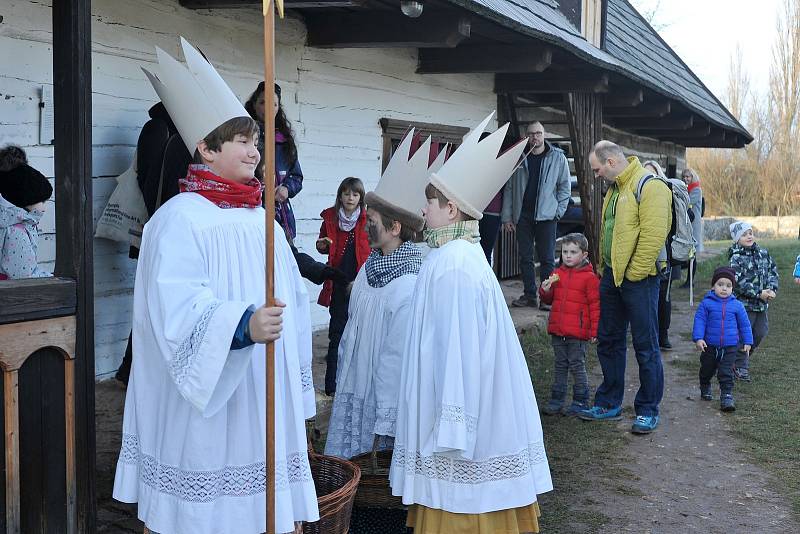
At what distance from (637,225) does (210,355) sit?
3.70 m

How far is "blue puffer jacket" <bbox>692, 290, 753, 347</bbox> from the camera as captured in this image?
6867mm

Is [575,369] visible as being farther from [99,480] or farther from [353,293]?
[99,480]

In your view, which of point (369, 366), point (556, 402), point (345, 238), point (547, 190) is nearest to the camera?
point (369, 366)

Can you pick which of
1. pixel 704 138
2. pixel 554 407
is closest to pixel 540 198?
pixel 554 407

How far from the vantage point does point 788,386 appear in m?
7.59

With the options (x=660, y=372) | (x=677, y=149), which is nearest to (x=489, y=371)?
(x=660, y=372)

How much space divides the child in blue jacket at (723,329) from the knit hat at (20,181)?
180 inches

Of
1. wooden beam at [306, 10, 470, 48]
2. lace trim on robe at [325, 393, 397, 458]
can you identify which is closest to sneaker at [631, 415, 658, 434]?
lace trim on robe at [325, 393, 397, 458]

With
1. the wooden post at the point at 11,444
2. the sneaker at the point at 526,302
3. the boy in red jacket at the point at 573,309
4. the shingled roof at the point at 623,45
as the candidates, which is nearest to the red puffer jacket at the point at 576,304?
the boy in red jacket at the point at 573,309

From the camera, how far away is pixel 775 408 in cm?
686

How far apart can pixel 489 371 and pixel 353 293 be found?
105 centimetres

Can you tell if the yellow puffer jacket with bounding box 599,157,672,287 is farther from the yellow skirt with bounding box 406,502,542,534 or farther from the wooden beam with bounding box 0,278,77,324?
the wooden beam with bounding box 0,278,77,324

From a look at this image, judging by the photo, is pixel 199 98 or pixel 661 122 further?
pixel 661 122

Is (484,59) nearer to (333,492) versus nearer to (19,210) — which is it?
(19,210)
